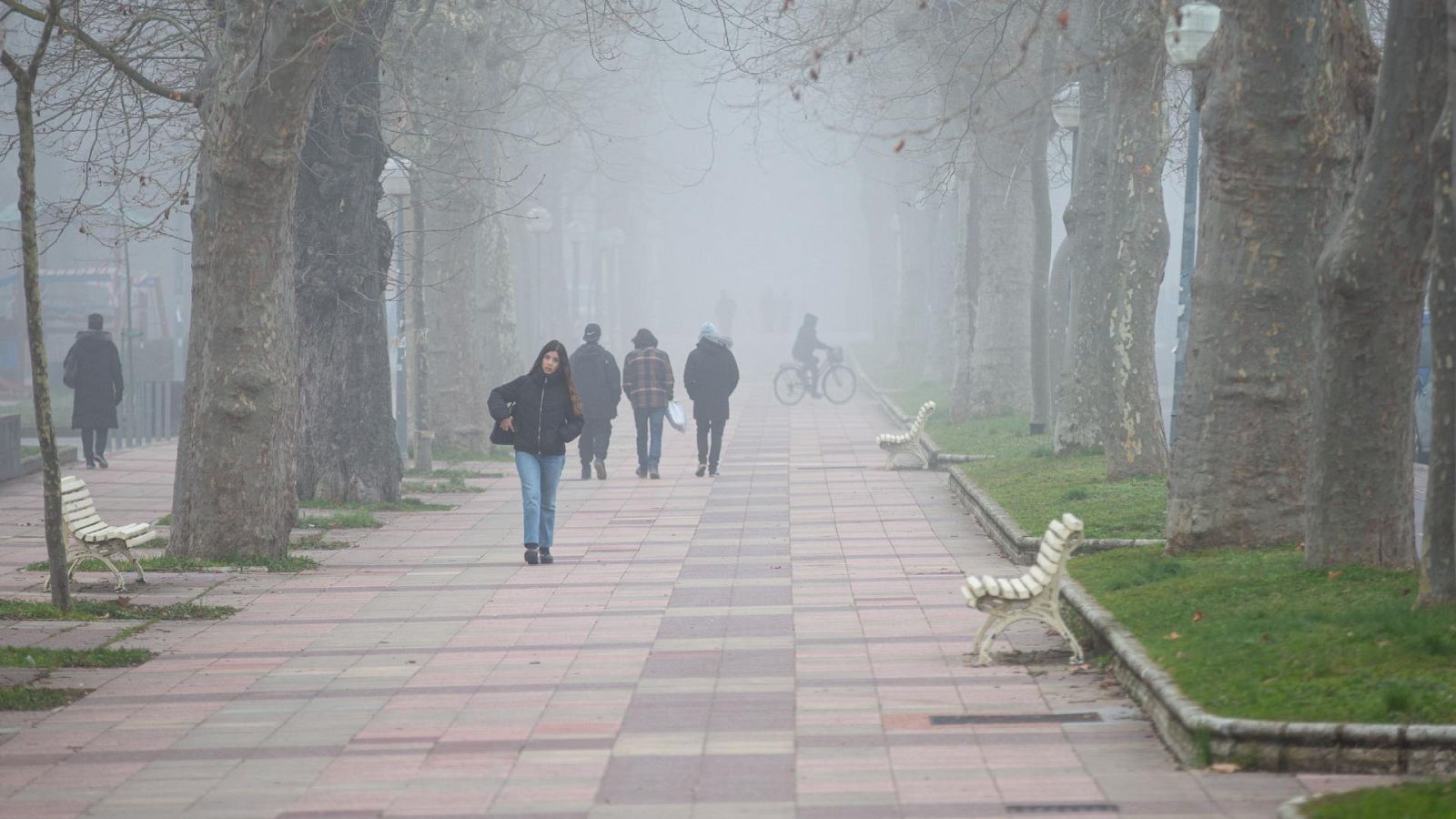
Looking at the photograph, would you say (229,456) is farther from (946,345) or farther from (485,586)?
(946,345)

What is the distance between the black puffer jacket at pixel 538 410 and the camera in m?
13.9

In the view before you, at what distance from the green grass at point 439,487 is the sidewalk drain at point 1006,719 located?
12534 millimetres

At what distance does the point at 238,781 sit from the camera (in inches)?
269

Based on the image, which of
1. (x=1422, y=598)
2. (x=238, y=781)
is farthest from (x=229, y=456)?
(x=1422, y=598)

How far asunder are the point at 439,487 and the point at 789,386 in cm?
1973

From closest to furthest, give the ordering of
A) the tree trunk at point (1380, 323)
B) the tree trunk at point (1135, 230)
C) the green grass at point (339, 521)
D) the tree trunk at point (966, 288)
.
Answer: the tree trunk at point (1380, 323), the green grass at point (339, 521), the tree trunk at point (1135, 230), the tree trunk at point (966, 288)

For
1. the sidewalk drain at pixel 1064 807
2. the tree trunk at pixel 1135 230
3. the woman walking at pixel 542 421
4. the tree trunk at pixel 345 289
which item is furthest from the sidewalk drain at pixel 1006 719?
the tree trunk at pixel 345 289

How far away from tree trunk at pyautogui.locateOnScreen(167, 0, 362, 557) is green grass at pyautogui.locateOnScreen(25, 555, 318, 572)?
0.08 metres

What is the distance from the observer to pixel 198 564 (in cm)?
1298

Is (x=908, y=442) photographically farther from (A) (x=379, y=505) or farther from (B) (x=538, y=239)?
(B) (x=538, y=239)

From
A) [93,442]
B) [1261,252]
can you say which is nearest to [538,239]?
[93,442]

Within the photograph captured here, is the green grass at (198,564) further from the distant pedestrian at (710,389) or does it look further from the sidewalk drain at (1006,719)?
the distant pedestrian at (710,389)

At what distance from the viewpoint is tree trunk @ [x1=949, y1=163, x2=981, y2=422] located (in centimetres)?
2908

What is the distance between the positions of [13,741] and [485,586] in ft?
16.1
